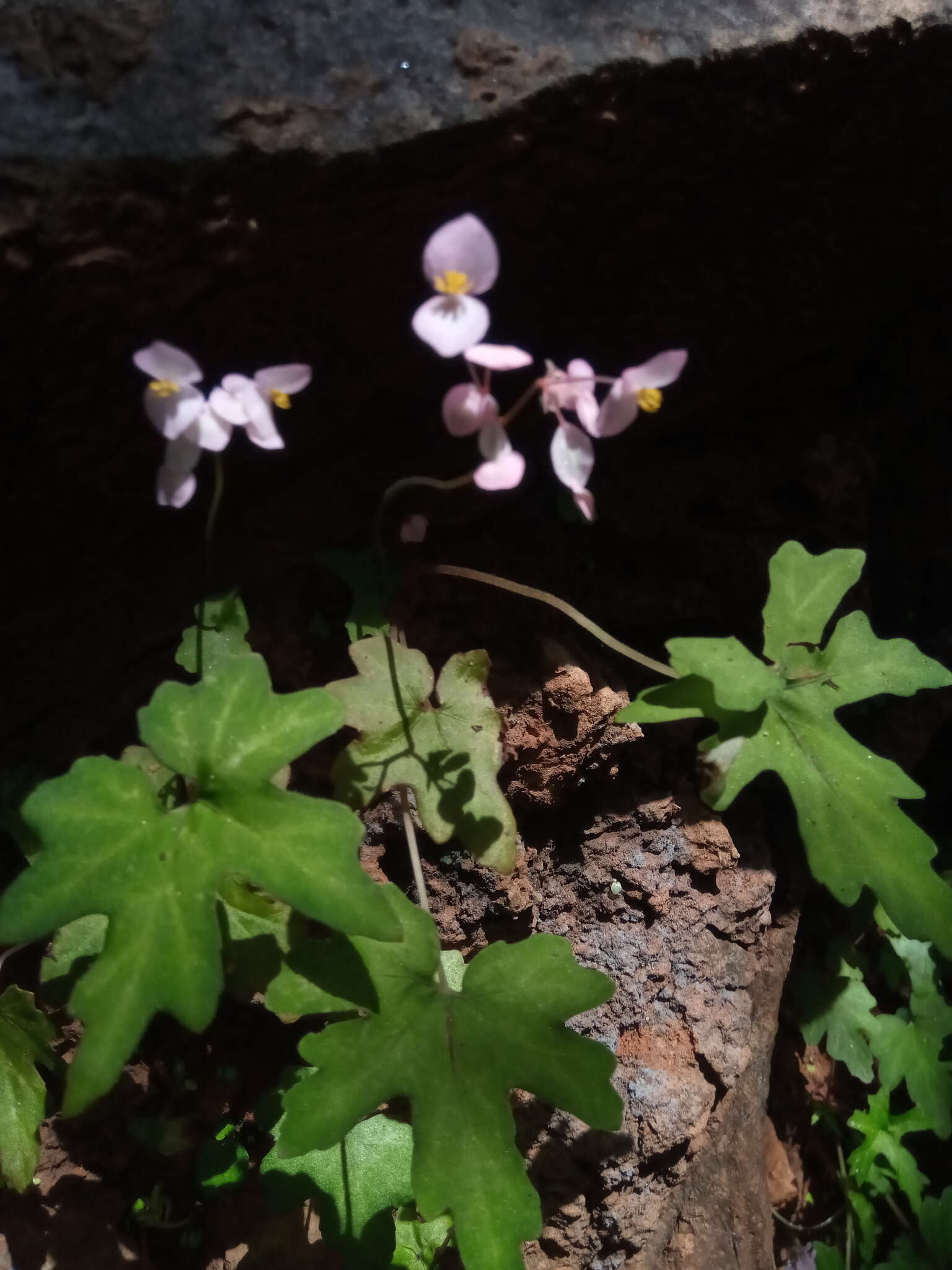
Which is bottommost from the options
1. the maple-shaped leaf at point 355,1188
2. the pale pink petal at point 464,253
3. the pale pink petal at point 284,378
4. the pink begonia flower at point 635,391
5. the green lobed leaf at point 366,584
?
the maple-shaped leaf at point 355,1188

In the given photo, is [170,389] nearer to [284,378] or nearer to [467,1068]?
[284,378]

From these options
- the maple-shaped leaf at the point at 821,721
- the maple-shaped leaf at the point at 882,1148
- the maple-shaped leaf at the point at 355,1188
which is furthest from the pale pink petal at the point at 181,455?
the maple-shaped leaf at the point at 882,1148

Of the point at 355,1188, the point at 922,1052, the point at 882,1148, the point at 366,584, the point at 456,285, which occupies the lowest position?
the point at 882,1148

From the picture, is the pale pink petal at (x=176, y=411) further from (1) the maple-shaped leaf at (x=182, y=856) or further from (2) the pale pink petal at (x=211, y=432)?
(1) the maple-shaped leaf at (x=182, y=856)

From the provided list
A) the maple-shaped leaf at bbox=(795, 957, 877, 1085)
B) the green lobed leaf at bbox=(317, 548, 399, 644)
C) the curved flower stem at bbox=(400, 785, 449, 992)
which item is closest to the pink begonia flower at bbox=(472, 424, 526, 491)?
the green lobed leaf at bbox=(317, 548, 399, 644)

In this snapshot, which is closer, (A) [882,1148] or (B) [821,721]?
(B) [821,721]

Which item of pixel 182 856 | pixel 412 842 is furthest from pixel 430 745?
pixel 182 856

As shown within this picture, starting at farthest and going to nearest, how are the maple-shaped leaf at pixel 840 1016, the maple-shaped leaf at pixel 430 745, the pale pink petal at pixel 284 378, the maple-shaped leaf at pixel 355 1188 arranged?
the maple-shaped leaf at pixel 840 1016, the maple-shaped leaf at pixel 355 1188, the maple-shaped leaf at pixel 430 745, the pale pink petal at pixel 284 378
